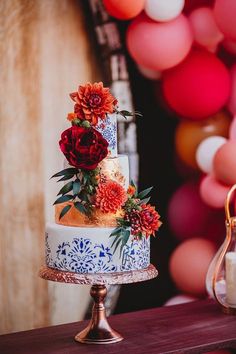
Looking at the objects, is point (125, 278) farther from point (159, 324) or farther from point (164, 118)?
point (164, 118)

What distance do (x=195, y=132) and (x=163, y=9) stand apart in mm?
496

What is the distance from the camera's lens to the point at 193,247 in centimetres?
263

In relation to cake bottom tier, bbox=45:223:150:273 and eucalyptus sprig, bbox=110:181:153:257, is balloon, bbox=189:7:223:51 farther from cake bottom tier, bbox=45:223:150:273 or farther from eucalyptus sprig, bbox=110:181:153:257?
cake bottom tier, bbox=45:223:150:273

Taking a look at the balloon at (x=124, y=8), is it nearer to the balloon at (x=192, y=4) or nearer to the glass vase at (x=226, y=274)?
the balloon at (x=192, y=4)

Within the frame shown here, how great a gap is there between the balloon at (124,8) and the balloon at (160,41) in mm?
78

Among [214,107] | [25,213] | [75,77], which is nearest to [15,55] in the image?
[75,77]

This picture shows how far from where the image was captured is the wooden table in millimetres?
1918

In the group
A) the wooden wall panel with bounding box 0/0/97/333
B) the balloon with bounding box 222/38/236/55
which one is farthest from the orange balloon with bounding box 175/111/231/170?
the wooden wall panel with bounding box 0/0/97/333

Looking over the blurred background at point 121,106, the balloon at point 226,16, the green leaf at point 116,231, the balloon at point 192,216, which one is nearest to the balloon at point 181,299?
the blurred background at point 121,106

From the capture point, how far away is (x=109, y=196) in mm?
1879

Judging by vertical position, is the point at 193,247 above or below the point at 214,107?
below

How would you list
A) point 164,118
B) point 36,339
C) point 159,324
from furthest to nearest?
point 164,118
point 159,324
point 36,339

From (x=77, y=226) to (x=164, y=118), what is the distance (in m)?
1.02

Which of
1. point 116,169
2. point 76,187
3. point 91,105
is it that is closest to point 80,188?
point 76,187
